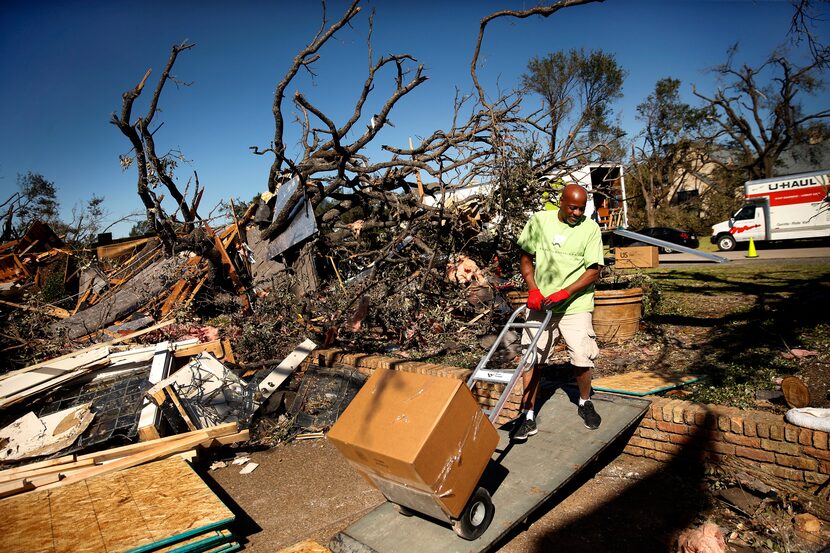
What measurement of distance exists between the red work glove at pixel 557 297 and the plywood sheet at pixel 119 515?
8.18ft

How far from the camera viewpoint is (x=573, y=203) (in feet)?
11.5

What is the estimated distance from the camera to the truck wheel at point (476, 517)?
8.66 feet

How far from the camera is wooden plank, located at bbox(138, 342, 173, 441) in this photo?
446 centimetres

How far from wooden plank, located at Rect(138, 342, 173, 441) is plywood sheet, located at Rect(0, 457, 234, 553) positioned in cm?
71

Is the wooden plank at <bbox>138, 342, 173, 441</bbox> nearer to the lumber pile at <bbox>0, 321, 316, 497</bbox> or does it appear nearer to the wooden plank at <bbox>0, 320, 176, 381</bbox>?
the lumber pile at <bbox>0, 321, 316, 497</bbox>

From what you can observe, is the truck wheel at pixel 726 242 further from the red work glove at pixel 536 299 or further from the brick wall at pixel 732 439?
the red work glove at pixel 536 299

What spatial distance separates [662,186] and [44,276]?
33113 millimetres

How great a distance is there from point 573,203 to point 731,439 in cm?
187

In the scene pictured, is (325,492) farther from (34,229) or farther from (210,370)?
(34,229)

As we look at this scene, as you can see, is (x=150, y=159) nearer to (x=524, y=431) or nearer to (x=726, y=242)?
(x=524, y=431)

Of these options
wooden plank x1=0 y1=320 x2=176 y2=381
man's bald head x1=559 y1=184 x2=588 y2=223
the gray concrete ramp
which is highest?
man's bald head x1=559 y1=184 x2=588 y2=223

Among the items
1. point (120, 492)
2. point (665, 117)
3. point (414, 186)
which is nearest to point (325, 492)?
point (120, 492)

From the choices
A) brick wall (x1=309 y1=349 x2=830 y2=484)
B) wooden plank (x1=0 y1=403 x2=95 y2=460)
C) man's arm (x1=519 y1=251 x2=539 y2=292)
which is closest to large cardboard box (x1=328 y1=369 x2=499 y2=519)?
man's arm (x1=519 y1=251 x2=539 y2=292)

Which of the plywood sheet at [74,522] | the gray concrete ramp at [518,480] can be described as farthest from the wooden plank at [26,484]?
the gray concrete ramp at [518,480]
